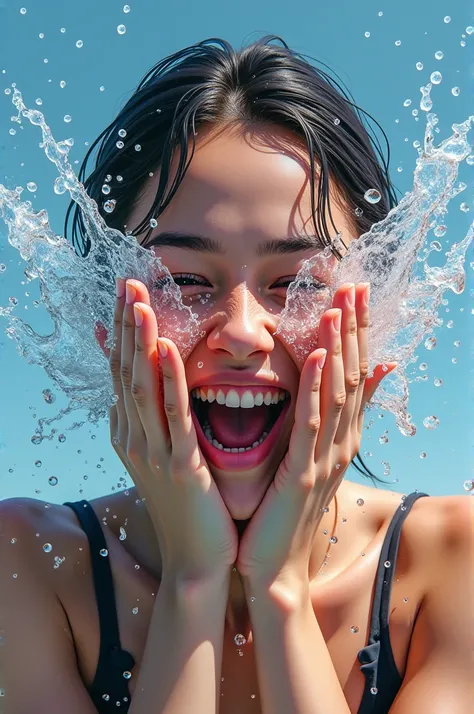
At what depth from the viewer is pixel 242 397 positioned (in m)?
2.92

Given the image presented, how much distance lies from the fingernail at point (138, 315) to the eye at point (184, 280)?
0.86 feet

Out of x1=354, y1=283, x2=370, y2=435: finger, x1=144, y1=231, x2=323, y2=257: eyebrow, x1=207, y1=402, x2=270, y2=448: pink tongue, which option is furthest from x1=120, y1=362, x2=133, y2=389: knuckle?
x1=354, y1=283, x2=370, y2=435: finger

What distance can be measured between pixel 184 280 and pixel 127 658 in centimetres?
169

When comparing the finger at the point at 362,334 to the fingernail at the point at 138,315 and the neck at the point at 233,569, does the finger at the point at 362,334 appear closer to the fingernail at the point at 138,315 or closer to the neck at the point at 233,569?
the neck at the point at 233,569

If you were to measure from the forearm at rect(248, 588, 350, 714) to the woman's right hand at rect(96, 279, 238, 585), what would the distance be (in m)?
0.26

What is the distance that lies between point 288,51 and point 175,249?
151 centimetres

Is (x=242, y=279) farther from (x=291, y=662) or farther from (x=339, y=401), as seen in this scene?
(x=291, y=662)

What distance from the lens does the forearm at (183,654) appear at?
2668 mm

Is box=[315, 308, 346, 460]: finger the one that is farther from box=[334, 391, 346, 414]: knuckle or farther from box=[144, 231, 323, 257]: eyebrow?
box=[144, 231, 323, 257]: eyebrow

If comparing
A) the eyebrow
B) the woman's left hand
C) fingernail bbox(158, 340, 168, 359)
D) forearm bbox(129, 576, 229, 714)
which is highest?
the eyebrow

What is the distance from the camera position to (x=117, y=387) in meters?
3.04

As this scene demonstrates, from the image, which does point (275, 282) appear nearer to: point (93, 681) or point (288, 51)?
point (288, 51)

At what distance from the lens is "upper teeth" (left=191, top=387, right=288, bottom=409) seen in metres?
2.92

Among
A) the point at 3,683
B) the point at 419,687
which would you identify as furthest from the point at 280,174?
the point at 3,683
